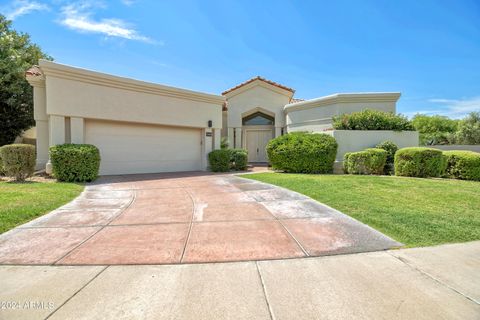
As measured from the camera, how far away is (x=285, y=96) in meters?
17.1

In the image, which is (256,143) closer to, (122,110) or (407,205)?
(122,110)

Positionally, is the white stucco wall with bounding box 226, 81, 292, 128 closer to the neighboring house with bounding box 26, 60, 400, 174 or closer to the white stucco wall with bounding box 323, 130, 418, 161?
the neighboring house with bounding box 26, 60, 400, 174

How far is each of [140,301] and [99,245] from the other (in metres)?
1.72

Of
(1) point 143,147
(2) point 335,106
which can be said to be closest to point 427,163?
(2) point 335,106

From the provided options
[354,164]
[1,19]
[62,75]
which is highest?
[1,19]

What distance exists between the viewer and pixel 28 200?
5867 mm

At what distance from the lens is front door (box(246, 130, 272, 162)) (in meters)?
17.2

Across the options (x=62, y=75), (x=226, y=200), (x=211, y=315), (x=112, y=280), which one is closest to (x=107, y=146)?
(x=62, y=75)

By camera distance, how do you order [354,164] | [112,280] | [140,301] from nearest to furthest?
[140,301]
[112,280]
[354,164]

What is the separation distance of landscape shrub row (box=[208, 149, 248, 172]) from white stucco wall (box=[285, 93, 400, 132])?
4.75 metres

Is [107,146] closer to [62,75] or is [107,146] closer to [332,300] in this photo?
[62,75]

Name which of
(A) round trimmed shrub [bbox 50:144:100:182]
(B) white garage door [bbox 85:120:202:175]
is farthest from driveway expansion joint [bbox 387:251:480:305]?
(B) white garage door [bbox 85:120:202:175]

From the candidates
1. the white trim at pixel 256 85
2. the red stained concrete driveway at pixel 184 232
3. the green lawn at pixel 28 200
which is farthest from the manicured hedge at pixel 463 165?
the green lawn at pixel 28 200

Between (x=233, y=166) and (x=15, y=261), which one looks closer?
(x=15, y=261)
